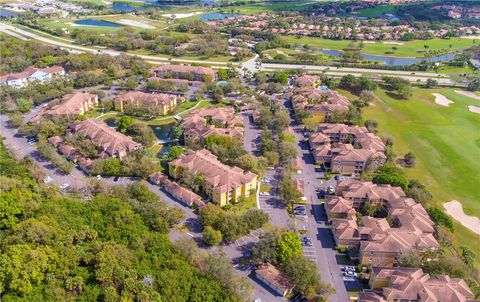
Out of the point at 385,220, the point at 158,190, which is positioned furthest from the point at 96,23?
the point at 385,220

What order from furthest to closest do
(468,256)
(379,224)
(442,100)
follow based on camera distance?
(442,100)
(379,224)
(468,256)

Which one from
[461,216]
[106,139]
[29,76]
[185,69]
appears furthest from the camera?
[185,69]

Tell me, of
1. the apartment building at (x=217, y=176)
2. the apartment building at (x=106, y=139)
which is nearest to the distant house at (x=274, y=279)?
the apartment building at (x=217, y=176)

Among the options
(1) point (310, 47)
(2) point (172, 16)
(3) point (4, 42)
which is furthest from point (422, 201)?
(2) point (172, 16)

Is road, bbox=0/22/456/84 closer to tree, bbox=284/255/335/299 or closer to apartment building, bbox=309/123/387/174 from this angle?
apartment building, bbox=309/123/387/174

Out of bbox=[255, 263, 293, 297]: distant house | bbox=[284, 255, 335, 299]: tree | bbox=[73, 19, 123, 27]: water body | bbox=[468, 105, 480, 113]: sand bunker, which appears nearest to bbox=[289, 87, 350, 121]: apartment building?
bbox=[468, 105, 480, 113]: sand bunker

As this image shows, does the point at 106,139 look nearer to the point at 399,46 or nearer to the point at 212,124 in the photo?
the point at 212,124
